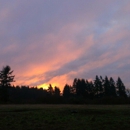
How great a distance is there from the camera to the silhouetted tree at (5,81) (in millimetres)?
72938

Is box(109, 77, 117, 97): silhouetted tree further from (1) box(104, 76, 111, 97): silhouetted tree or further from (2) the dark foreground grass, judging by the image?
(2) the dark foreground grass

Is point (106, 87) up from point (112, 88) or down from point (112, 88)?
up

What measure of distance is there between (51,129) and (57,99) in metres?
64.8

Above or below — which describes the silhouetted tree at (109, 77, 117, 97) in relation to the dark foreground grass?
above

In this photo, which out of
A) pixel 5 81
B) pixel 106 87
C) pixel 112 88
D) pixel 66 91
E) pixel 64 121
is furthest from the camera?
pixel 66 91

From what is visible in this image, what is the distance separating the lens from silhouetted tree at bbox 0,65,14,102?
239 feet

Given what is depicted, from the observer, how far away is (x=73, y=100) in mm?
71375

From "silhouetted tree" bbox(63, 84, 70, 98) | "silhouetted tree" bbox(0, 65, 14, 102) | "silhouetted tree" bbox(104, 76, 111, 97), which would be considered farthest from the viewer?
"silhouetted tree" bbox(63, 84, 70, 98)

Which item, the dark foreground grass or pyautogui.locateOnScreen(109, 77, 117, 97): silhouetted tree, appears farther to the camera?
pyautogui.locateOnScreen(109, 77, 117, 97): silhouetted tree

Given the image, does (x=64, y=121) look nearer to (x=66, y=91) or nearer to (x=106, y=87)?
(x=106, y=87)

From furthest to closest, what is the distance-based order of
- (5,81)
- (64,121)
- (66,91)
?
(66,91)
(5,81)
(64,121)

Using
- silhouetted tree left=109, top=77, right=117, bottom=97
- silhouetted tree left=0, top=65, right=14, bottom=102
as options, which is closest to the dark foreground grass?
silhouetted tree left=0, top=65, right=14, bottom=102

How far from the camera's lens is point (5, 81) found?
260ft

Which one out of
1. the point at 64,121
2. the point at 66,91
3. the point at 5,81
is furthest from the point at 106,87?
the point at 64,121
